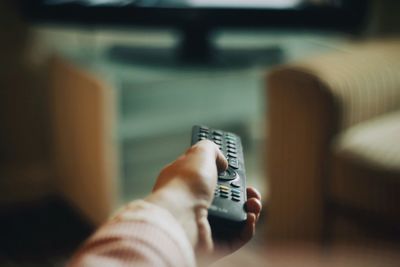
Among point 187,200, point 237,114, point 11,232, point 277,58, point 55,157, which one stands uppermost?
point 187,200

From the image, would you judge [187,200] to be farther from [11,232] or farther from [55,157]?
[55,157]

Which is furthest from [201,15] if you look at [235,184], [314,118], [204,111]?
[235,184]

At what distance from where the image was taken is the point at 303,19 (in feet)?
6.34

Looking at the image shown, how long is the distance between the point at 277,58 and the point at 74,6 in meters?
Result: 0.58

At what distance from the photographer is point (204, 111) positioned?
1.93 m

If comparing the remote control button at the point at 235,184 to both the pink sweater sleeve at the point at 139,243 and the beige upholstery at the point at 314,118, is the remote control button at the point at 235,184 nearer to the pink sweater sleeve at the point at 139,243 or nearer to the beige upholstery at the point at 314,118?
the pink sweater sleeve at the point at 139,243

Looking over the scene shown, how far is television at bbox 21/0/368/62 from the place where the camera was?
1.87 metres

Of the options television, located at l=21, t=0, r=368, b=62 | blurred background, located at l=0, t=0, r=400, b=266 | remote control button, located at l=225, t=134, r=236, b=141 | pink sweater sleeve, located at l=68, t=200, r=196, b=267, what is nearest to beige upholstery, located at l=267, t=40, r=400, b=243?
blurred background, located at l=0, t=0, r=400, b=266

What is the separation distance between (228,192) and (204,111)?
1.29m

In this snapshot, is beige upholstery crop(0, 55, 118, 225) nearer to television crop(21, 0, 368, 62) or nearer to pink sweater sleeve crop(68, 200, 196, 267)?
television crop(21, 0, 368, 62)

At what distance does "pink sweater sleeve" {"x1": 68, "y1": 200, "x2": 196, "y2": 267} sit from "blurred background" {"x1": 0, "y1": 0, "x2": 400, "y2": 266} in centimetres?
93

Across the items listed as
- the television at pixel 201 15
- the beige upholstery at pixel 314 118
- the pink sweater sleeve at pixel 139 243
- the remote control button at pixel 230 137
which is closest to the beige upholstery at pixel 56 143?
the television at pixel 201 15

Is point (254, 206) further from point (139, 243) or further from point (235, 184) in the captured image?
point (139, 243)

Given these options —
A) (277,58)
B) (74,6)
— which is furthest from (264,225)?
(74,6)
